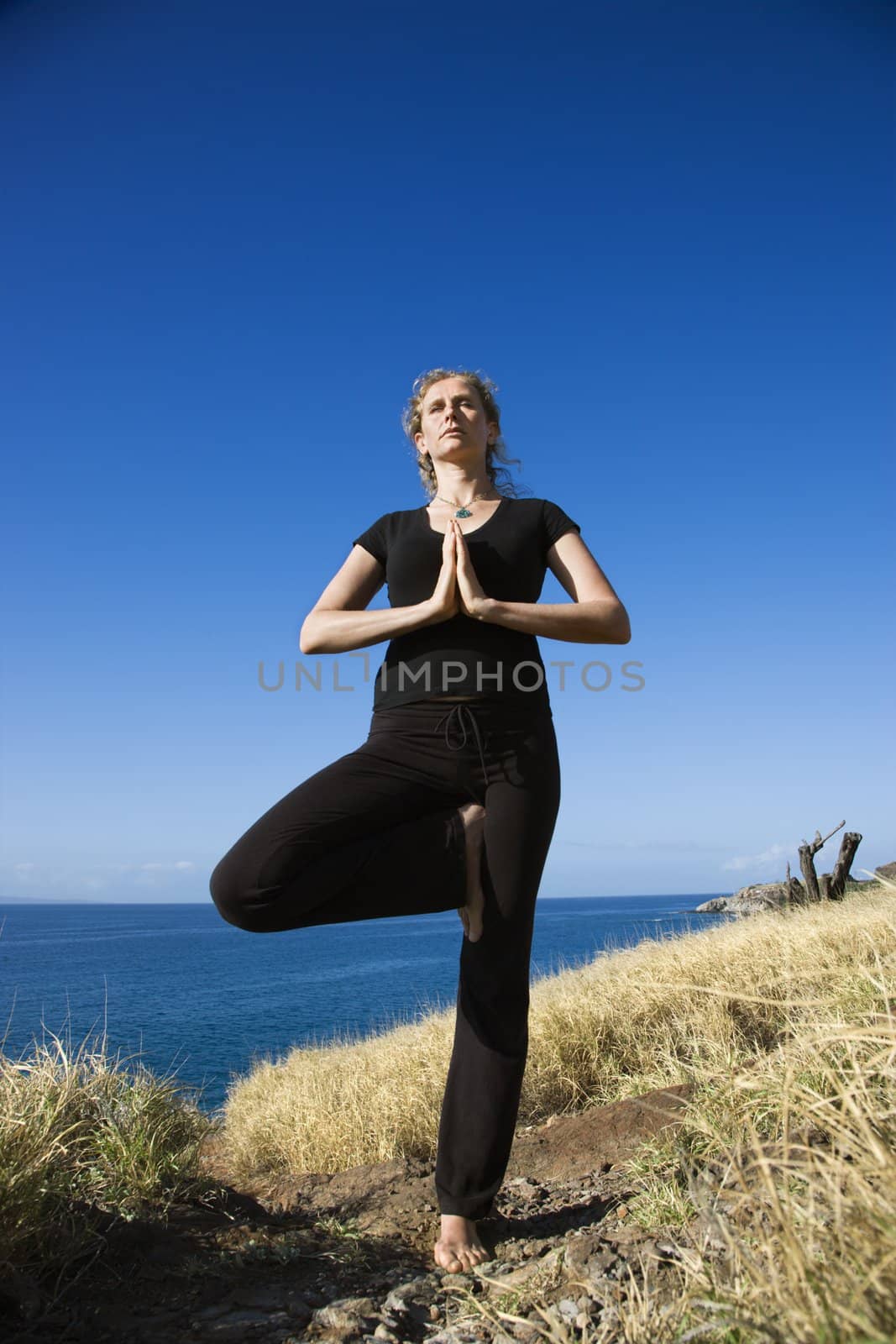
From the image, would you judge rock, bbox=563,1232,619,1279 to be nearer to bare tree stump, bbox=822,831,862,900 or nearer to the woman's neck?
the woman's neck

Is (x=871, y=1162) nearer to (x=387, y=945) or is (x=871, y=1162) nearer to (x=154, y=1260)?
(x=154, y=1260)

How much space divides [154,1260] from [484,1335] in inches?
42.4

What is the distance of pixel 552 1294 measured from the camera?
209cm

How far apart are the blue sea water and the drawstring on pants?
216 centimetres

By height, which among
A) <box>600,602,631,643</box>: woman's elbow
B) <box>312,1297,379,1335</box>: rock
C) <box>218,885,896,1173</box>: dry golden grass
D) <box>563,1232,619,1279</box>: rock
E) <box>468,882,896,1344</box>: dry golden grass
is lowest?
<box>218,885,896,1173</box>: dry golden grass

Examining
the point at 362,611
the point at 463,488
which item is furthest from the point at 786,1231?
the point at 463,488

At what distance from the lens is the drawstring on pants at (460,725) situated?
110 inches

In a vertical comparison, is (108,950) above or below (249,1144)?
below

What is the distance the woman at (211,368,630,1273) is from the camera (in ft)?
8.40

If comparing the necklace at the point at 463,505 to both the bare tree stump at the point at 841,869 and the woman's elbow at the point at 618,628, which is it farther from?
the bare tree stump at the point at 841,869

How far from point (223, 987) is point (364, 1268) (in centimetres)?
6326

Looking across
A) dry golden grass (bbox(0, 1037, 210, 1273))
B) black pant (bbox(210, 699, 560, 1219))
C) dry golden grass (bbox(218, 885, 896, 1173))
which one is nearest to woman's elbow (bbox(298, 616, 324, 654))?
black pant (bbox(210, 699, 560, 1219))

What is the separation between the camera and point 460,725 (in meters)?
2.82

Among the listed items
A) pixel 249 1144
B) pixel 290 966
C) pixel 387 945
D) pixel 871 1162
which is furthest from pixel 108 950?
pixel 871 1162
